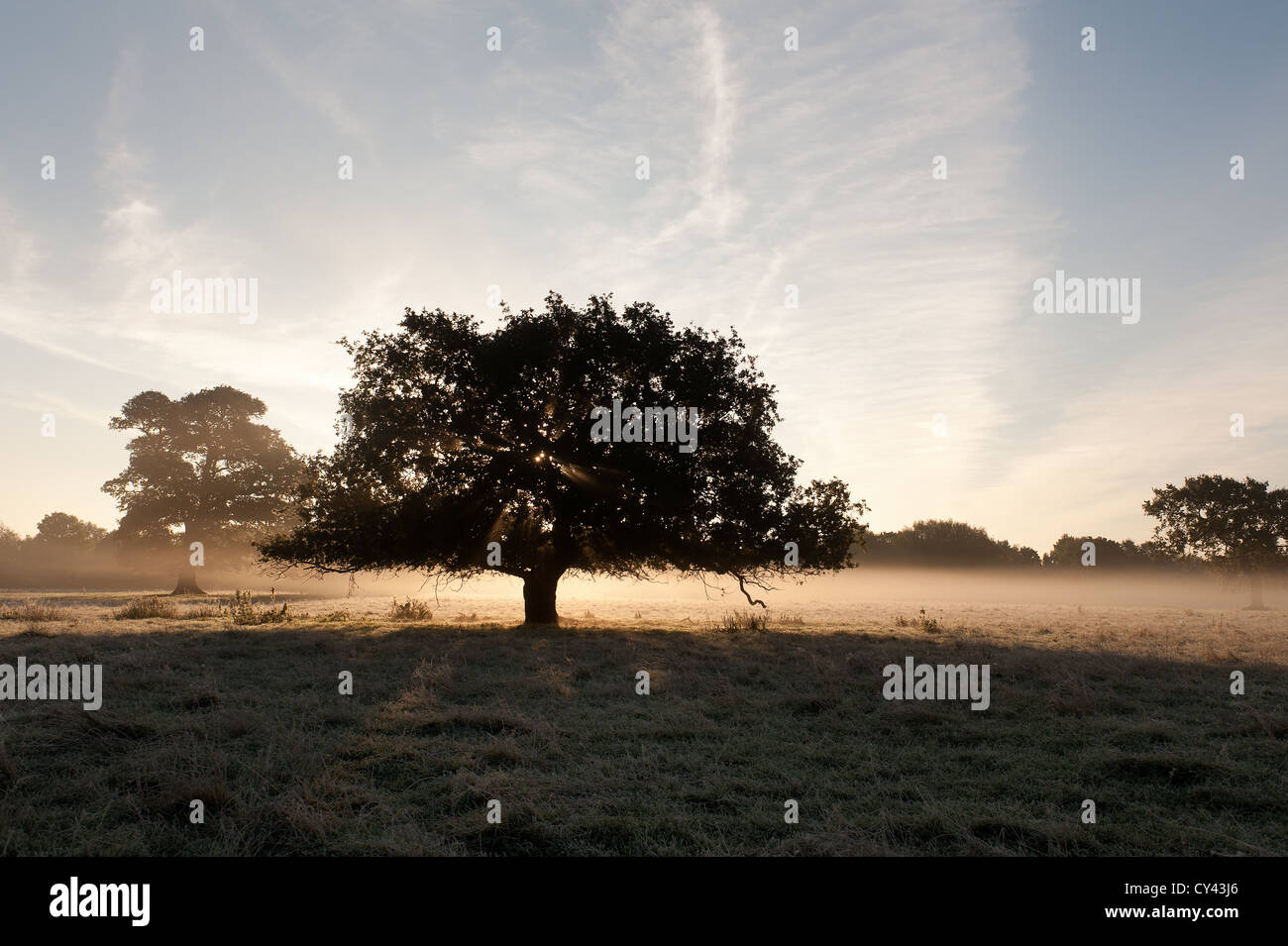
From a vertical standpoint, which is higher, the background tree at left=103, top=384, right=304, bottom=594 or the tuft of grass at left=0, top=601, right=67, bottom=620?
the background tree at left=103, top=384, right=304, bottom=594

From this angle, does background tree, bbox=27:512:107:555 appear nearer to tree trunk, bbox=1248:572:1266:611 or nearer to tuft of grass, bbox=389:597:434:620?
tuft of grass, bbox=389:597:434:620

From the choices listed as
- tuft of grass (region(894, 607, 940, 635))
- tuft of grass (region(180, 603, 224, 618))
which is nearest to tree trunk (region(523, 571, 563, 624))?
tuft of grass (region(180, 603, 224, 618))

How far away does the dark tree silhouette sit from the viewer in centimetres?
2161

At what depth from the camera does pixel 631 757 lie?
7.85 meters

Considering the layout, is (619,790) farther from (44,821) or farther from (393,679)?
(393,679)

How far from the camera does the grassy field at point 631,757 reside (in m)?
5.59

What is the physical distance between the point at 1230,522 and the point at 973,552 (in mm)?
56465

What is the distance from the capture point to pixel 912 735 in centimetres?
905

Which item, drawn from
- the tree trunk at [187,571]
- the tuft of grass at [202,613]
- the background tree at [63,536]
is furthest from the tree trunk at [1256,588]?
the background tree at [63,536]

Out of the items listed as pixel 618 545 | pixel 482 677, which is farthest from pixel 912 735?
pixel 618 545

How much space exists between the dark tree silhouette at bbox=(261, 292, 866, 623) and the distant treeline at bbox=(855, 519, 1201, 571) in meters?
78.6
